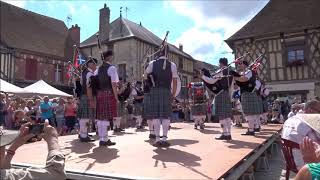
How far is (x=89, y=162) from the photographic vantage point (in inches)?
154

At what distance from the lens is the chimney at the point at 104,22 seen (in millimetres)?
24766

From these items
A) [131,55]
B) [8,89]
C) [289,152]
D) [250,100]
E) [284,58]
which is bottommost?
[289,152]

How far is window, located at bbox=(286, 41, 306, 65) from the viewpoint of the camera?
16.7 meters

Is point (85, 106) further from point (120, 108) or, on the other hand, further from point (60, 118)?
point (60, 118)

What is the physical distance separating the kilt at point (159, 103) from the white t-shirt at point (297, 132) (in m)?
2.27

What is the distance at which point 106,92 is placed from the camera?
18.5 feet

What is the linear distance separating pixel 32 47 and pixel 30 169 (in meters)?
21.5

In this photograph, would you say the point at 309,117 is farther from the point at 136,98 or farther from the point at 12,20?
the point at 12,20

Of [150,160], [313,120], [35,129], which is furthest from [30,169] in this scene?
[313,120]

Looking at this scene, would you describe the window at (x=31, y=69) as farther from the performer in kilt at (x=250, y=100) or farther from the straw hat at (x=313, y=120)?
the straw hat at (x=313, y=120)

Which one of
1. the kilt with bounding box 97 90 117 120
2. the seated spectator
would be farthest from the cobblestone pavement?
the kilt with bounding box 97 90 117 120

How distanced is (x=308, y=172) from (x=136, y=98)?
8.37 meters

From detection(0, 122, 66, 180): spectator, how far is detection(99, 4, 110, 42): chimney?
23.3 m

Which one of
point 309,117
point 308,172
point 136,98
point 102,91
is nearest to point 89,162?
point 102,91
